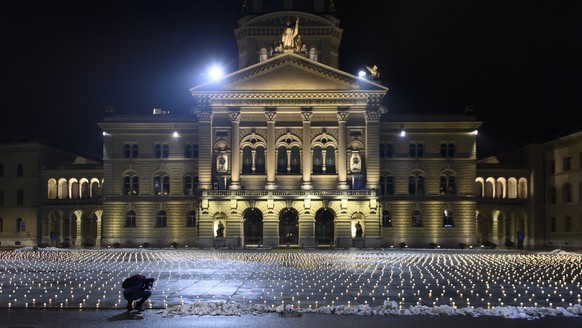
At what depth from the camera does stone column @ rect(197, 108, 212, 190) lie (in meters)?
80.5

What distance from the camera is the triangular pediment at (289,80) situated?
7906 centimetres

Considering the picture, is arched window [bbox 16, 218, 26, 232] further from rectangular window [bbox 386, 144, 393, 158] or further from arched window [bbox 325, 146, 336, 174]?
rectangular window [bbox 386, 144, 393, 158]

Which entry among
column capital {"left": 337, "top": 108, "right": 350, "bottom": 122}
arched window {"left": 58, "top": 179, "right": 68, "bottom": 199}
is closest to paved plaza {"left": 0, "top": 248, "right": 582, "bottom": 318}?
column capital {"left": 337, "top": 108, "right": 350, "bottom": 122}

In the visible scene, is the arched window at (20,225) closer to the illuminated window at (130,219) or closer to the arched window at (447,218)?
the illuminated window at (130,219)

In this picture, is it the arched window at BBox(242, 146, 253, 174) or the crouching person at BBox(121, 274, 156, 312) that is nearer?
the crouching person at BBox(121, 274, 156, 312)

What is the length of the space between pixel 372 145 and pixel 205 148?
19.0 meters

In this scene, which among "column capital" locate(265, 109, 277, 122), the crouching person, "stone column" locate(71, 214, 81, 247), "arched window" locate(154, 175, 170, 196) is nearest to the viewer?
the crouching person

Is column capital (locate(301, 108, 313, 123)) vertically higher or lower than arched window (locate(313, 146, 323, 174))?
higher

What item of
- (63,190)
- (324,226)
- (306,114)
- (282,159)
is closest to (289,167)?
(282,159)

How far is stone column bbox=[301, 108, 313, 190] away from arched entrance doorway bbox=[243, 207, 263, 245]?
6.38 meters

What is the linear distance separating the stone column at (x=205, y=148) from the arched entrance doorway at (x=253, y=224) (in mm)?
5442

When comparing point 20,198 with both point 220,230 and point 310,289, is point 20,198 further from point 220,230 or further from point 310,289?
point 310,289

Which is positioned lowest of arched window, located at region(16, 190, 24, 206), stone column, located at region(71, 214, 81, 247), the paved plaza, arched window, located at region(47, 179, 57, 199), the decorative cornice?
stone column, located at region(71, 214, 81, 247)

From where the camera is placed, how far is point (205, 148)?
81000 mm
